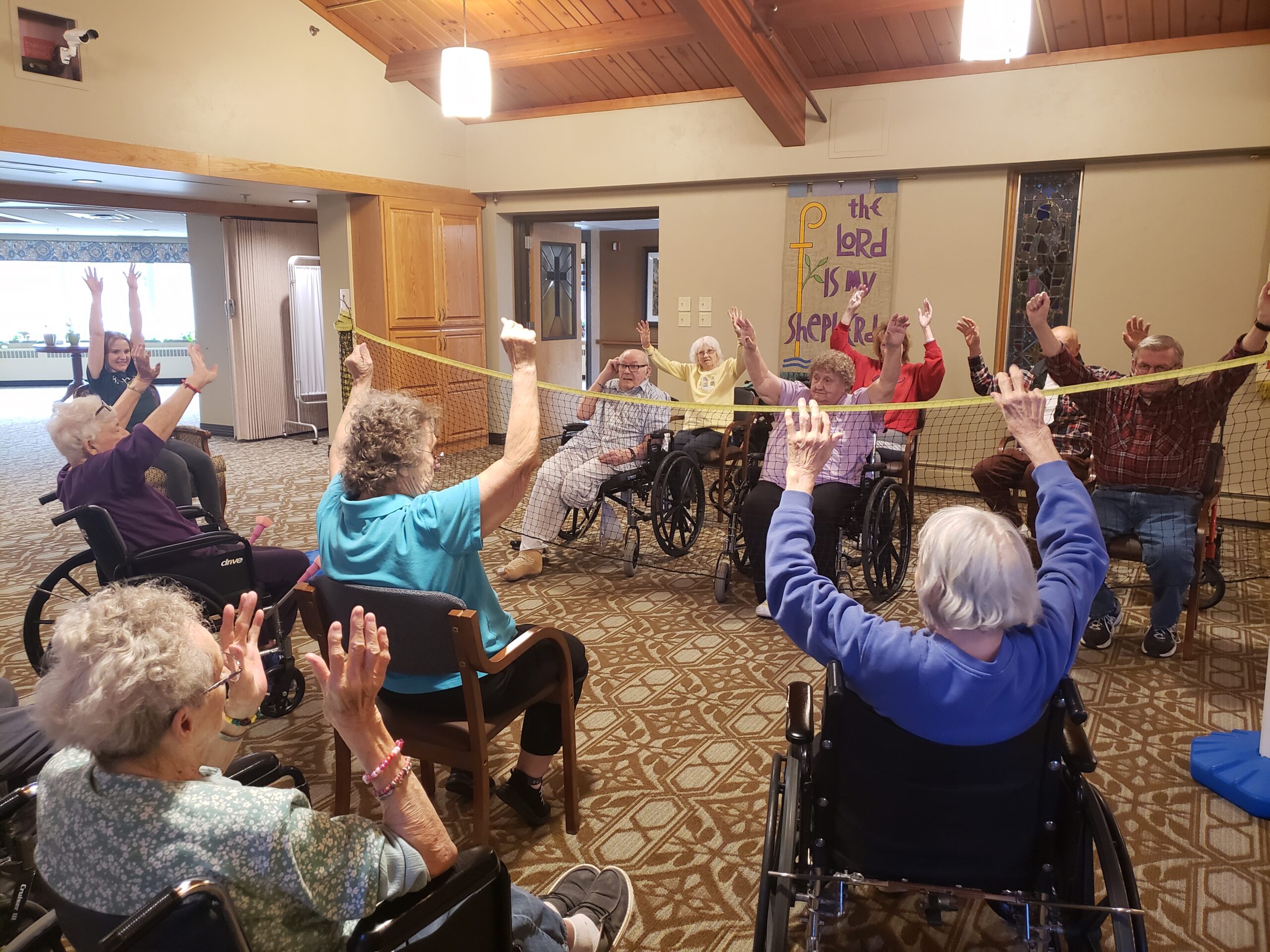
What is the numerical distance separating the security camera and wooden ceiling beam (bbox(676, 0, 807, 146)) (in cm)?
366

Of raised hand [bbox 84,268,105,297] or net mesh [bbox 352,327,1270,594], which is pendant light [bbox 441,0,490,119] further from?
raised hand [bbox 84,268,105,297]

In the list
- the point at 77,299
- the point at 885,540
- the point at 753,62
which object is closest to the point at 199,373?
the point at 885,540

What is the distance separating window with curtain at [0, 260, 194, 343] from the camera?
14.2 m

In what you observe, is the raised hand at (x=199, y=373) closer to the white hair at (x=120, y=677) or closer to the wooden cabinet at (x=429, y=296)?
the white hair at (x=120, y=677)

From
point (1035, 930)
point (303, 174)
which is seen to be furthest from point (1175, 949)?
point (303, 174)

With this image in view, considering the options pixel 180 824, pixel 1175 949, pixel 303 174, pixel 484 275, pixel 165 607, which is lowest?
pixel 1175 949

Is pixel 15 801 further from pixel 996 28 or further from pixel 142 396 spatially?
pixel 996 28

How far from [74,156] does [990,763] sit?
6219mm

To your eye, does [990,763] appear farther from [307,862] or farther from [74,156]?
[74,156]

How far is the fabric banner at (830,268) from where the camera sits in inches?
265

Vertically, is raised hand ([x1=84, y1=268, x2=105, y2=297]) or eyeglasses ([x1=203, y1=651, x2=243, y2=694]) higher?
raised hand ([x1=84, y1=268, x2=105, y2=297])

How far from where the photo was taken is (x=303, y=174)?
6.78 meters

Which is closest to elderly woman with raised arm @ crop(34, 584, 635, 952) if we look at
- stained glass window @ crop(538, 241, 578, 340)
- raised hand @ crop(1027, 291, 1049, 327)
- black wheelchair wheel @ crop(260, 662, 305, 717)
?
black wheelchair wheel @ crop(260, 662, 305, 717)

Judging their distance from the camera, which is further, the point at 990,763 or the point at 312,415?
the point at 312,415
